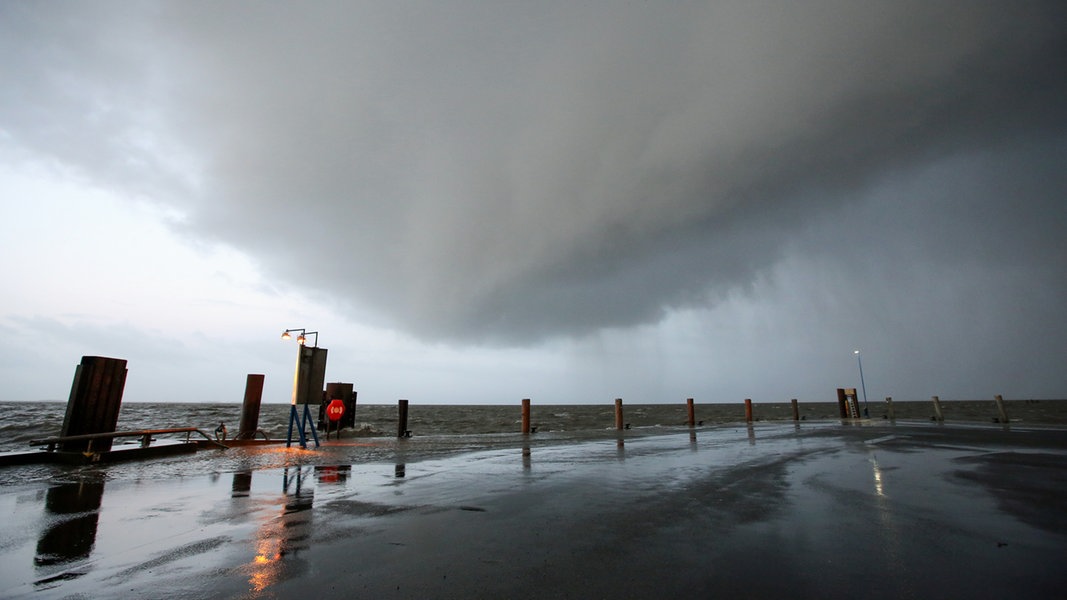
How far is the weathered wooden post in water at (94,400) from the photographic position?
1223 centimetres

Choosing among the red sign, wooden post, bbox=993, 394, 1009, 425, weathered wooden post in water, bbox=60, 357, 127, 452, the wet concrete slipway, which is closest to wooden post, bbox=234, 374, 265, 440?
the red sign

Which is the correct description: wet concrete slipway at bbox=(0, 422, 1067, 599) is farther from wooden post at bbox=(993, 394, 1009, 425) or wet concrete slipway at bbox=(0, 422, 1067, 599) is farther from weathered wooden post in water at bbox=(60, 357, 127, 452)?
wooden post at bbox=(993, 394, 1009, 425)

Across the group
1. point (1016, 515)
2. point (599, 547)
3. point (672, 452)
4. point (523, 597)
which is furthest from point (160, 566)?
point (672, 452)

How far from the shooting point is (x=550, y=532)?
496 centimetres

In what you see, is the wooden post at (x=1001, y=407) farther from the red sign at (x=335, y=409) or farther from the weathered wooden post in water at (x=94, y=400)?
the weathered wooden post in water at (x=94, y=400)

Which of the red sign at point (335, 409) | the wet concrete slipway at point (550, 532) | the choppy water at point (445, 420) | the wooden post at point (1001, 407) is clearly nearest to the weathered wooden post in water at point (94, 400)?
the wet concrete slipway at point (550, 532)

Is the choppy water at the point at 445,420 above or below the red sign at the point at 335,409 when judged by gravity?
below

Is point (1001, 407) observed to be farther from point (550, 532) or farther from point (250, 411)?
point (250, 411)

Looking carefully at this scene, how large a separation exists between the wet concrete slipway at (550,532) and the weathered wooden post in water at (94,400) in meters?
3.65

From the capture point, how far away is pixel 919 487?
23.4 feet

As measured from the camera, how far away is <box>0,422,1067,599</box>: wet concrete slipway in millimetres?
3465

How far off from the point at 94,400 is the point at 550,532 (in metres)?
14.8

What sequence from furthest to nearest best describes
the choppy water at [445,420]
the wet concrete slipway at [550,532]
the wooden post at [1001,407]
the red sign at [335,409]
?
the choppy water at [445,420] → the wooden post at [1001,407] → the red sign at [335,409] → the wet concrete slipway at [550,532]

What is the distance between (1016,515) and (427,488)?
8000mm
